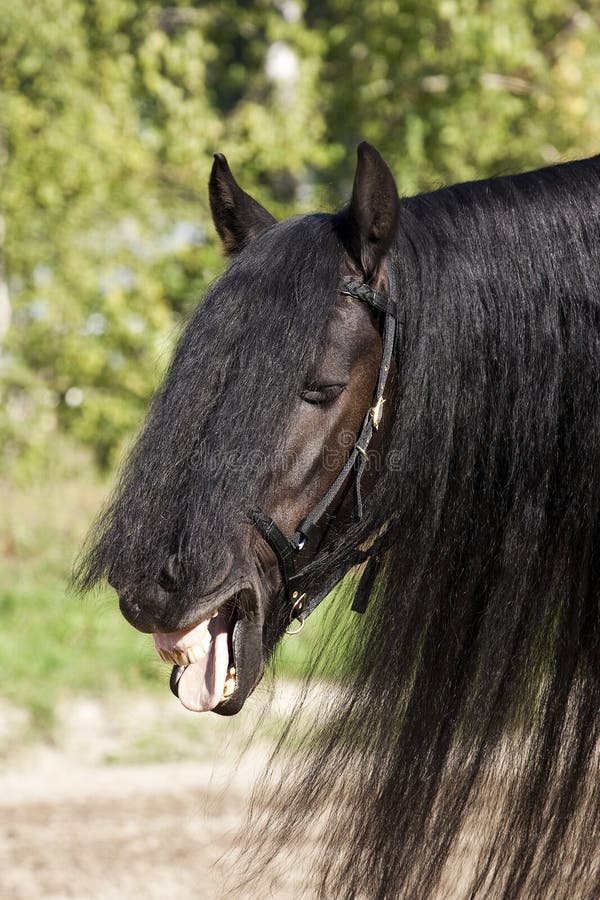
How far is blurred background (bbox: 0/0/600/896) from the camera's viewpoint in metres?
8.46

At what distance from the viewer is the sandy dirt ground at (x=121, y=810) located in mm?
3807

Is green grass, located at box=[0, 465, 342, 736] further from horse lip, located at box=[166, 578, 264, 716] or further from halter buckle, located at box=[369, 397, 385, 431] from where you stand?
halter buckle, located at box=[369, 397, 385, 431]

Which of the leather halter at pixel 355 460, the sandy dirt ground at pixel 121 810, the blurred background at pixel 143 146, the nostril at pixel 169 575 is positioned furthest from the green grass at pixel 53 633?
the nostril at pixel 169 575

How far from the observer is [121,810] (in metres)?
4.44

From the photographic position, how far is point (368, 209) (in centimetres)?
181

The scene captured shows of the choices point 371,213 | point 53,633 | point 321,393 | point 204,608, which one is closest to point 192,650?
point 204,608

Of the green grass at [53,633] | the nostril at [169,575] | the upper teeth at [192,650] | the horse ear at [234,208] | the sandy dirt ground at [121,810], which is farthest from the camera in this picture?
the green grass at [53,633]

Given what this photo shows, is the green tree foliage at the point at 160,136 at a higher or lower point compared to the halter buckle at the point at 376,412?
lower

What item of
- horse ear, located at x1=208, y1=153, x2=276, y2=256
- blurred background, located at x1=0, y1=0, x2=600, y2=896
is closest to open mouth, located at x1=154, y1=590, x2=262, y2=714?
horse ear, located at x1=208, y1=153, x2=276, y2=256

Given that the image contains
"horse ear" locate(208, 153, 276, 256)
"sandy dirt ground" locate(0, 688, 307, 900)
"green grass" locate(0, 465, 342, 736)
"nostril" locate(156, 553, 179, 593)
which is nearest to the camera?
"nostril" locate(156, 553, 179, 593)

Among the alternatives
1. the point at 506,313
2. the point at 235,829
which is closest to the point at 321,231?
the point at 506,313

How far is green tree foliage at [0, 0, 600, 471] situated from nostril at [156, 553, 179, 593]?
6953 mm

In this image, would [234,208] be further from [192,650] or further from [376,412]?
[192,650]

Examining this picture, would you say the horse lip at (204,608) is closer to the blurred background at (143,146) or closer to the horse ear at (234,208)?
the horse ear at (234,208)
